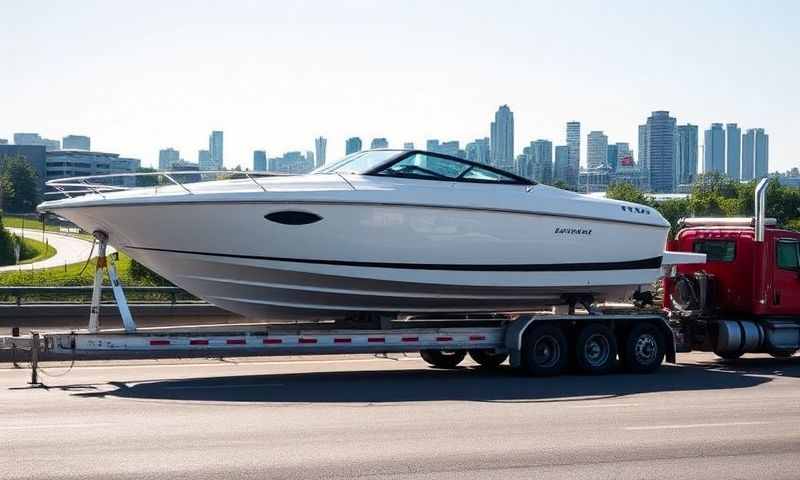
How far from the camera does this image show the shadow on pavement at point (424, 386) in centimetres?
1370

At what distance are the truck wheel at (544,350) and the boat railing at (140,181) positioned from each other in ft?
14.6

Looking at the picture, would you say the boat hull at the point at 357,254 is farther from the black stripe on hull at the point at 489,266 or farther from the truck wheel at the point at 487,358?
the truck wheel at the point at 487,358

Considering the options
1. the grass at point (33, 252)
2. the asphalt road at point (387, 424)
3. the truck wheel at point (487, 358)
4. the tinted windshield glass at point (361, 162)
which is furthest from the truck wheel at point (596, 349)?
the grass at point (33, 252)

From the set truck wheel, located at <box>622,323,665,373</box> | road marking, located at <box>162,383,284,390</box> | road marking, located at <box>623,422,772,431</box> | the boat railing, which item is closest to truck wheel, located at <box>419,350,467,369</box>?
truck wheel, located at <box>622,323,665,373</box>

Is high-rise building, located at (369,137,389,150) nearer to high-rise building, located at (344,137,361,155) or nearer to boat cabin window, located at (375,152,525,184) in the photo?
boat cabin window, located at (375,152,525,184)

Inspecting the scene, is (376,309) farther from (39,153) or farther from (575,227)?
(39,153)

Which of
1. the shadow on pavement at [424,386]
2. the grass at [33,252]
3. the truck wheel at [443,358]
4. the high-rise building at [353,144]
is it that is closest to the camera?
the shadow on pavement at [424,386]

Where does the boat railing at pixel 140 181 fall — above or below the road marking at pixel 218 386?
above

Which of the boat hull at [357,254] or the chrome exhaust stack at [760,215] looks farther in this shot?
the chrome exhaust stack at [760,215]

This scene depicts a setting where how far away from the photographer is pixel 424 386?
15133mm

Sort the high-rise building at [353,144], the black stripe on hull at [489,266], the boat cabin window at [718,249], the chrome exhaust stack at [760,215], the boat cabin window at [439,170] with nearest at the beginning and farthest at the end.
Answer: the black stripe on hull at [489,266], the boat cabin window at [439,170], the chrome exhaust stack at [760,215], the boat cabin window at [718,249], the high-rise building at [353,144]

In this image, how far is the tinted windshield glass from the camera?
16.2 metres

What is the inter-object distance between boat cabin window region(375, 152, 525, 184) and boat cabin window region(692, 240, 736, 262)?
4949 millimetres

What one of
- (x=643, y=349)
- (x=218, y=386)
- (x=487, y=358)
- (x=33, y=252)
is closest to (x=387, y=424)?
(x=218, y=386)
